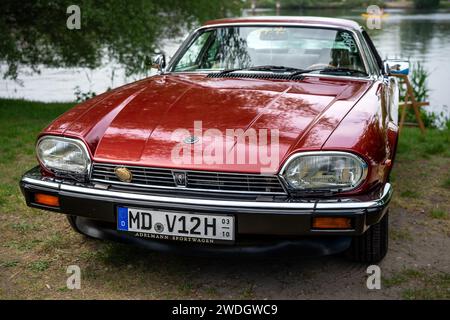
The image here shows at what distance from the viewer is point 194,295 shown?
312 centimetres

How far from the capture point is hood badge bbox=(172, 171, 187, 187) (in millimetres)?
2910

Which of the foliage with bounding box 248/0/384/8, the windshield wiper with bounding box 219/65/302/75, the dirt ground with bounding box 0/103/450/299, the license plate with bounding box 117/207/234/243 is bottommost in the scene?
the dirt ground with bounding box 0/103/450/299

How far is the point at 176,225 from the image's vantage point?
2.91 metres

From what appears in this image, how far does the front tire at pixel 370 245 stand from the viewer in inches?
132

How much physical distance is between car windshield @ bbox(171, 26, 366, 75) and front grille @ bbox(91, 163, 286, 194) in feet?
4.63

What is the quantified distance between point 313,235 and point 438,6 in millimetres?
37603

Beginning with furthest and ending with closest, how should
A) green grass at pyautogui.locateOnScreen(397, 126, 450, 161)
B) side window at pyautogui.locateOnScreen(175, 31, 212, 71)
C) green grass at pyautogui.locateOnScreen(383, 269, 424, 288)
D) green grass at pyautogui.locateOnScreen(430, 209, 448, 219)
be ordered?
1. green grass at pyautogui.locateOnScreen(397, 126, 450, 161)
2. side window at pyautogui.locateOnScreen(175, 31, 212, 71)
3. green grass at pyautogui.locateOnScreen(430, 209, 448, 219)
4. green grass at pyautogui.locateOnScreen(383, 269, 424, 288)

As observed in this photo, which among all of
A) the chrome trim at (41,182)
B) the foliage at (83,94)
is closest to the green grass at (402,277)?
the chrome trim at (41,182)

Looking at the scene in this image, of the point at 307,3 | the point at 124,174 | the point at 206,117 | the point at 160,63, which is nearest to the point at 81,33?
the point at 160,63

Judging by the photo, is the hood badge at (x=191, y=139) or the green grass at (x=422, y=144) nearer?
the hood badge at (x=191, y=139)

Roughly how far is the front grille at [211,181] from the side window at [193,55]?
1.63 metres

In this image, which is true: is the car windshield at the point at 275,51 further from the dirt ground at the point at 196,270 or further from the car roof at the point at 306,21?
the dirt ground at the point at 196,270

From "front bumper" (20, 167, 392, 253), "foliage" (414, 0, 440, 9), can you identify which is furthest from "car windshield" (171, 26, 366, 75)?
"foliage" (414, 0, 440, 9)

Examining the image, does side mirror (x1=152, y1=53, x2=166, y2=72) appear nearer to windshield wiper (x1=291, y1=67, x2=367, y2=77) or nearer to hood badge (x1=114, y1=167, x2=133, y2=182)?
windshield wiper (x1=291, y1=67, x2=367, y2=77)
